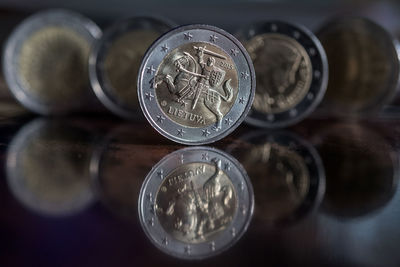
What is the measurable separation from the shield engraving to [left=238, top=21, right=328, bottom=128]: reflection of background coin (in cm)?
32

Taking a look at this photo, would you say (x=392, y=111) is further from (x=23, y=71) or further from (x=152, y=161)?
(x=23, y=71)

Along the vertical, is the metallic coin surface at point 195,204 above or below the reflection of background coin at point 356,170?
below

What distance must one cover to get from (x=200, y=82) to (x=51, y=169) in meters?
0.45

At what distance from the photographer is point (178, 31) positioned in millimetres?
1127

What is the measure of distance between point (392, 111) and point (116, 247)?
1.57 meters

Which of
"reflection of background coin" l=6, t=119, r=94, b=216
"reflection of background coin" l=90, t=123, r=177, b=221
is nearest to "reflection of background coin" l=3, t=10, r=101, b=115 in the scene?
"reflection of background coin" l=6, t=119, r=94, b=216

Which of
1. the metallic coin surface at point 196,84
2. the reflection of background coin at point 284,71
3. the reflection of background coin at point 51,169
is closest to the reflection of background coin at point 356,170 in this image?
the reflection of background coin at point 284,71

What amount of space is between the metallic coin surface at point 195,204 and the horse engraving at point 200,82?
152 millimetres

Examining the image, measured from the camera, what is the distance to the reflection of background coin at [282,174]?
34.6 inches

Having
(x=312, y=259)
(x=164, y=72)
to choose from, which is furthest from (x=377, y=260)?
(x=164, y=72)

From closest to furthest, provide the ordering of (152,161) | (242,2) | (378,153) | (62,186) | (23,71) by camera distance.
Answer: (62,186), (152,161), (378,153), (23,71), (242,2)

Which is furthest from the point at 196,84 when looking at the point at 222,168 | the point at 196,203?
the point at 196,203

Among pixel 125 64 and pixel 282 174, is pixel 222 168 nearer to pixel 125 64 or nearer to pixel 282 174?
pixel 282 174

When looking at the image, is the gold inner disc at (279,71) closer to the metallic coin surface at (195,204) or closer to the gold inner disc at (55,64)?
the metallic coin surface at (195,204)
